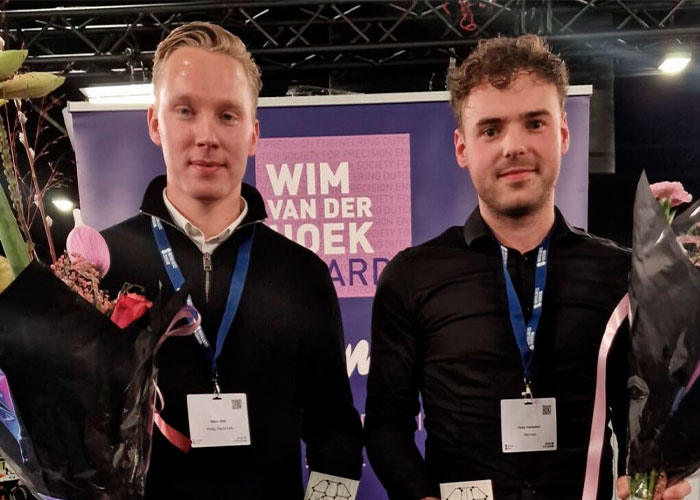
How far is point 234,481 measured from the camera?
58.2 inches

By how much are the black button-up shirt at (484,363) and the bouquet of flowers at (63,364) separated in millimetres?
715

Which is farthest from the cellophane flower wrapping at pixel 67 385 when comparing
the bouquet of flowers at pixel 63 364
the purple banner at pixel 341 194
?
the purple banner at pixel 341 194

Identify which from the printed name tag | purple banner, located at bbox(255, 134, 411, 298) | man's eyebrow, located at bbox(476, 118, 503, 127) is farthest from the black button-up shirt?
purple banner, located at bbox(255, 134, 411, 298)

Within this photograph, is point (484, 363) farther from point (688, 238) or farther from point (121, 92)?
point (121, 92)

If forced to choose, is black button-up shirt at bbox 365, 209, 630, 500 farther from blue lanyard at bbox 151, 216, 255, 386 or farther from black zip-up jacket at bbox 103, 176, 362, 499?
blue lanyard at bbox 151, 216, 255, 386

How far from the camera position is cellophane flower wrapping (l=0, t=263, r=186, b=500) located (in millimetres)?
893

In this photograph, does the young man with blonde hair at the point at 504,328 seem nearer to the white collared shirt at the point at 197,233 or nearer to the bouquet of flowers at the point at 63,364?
the white collared shirt at the point at 197,233

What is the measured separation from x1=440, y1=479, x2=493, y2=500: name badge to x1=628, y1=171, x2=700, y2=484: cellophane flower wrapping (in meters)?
0.36

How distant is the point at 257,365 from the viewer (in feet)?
4.94

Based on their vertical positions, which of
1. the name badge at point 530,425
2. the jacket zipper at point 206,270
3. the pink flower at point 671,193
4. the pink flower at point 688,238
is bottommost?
the name badge at point 530,425

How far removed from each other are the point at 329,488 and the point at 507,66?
108 centimetres

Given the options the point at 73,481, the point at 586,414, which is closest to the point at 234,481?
the point at 73,481

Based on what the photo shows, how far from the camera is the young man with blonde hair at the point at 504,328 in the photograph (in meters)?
1.46

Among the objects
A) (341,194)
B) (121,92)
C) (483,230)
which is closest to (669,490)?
(483,230)
